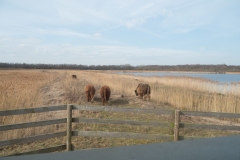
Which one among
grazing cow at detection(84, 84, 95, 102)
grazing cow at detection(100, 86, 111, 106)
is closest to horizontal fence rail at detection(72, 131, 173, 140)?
grazing cow at detection(100, 86, 111, 106)

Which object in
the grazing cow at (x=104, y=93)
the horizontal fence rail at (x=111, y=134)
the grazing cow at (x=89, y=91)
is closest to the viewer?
the horizontal fence rail at (x=111, y=134)

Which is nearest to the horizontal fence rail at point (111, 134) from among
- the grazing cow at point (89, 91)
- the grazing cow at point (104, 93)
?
the grazing cow at point (104, 93)

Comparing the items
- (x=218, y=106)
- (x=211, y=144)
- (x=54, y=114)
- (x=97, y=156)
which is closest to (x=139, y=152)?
(x=97, y=156)

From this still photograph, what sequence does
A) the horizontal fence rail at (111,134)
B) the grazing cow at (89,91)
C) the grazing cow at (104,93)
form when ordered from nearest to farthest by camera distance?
1. the horizontal fence rail at (111,134)
2. the grazing cow at (104,93)
3. the grazing cow at (89,91)

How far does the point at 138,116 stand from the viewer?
9.63m

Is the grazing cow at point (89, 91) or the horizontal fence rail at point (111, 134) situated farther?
the grazing cow at point (89, 91)

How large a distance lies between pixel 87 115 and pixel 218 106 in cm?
640

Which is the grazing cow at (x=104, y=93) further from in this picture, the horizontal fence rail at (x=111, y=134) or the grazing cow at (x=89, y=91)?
the horizontal fence rail at (x=111, y=134)

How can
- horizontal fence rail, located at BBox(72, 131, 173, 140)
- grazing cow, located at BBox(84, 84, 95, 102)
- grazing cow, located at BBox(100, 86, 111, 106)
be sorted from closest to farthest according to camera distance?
horizontal fence rail, located at BBox(72, 131, 173, 140)
grazing cow, located at BBox(100, 86, 111, 106)
grazing cow, located at BBox(84, 84, 95, 102)

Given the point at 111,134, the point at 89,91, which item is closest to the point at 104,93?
the point at 89,91

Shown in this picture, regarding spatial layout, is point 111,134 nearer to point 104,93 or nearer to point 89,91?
point 104,93

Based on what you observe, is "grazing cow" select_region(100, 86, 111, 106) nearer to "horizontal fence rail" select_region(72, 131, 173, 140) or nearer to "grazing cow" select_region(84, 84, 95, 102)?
"grazing cow" select_region(84, 84, 95, 102)

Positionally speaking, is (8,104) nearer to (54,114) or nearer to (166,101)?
(54,114)

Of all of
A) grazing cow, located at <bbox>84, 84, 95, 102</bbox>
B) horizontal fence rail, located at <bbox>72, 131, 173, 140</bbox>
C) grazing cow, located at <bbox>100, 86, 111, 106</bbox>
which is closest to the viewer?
horizontal fence rail, located at <bbox>72, 131, 173, 140</bbox>
